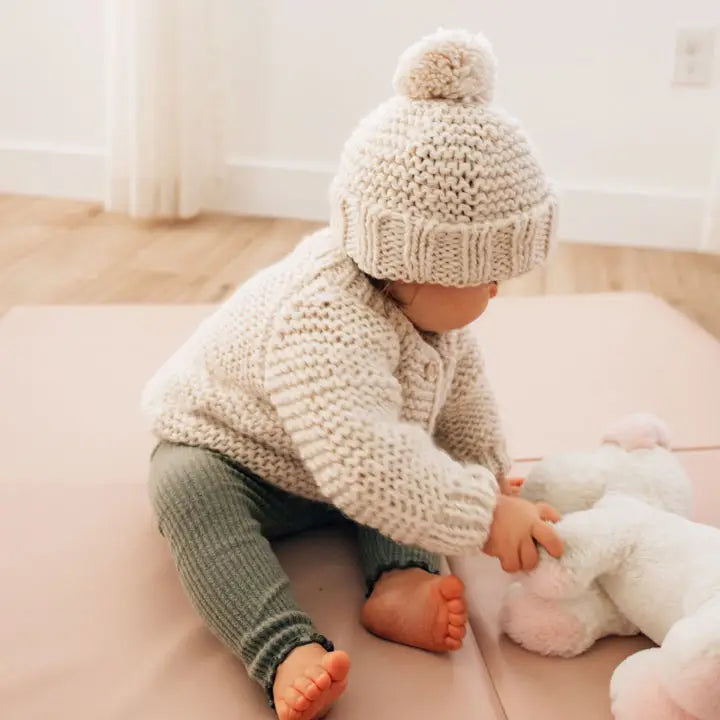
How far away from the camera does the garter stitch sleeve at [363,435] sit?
0.63 m

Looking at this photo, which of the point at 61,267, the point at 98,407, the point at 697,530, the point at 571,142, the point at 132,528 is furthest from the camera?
the point at 571,142

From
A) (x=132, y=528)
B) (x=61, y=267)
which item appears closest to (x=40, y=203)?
(x=61, y=267)

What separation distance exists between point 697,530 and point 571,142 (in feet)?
4.55

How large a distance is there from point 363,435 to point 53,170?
174 centimetres

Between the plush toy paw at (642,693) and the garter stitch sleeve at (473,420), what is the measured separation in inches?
9.7

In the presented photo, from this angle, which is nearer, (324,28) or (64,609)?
(64,609)

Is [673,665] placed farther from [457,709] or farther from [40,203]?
[40,203]

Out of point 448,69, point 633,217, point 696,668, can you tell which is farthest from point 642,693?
point 633,217

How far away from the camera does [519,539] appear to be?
0.66m

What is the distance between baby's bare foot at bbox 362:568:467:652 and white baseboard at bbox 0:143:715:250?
1286 mm


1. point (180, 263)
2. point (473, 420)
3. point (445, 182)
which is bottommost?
point (180, 263)

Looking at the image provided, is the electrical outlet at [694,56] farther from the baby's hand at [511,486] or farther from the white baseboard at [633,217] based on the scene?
the baby's hand at [511,486]

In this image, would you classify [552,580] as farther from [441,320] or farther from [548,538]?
[441,320]

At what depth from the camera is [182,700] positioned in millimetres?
619
